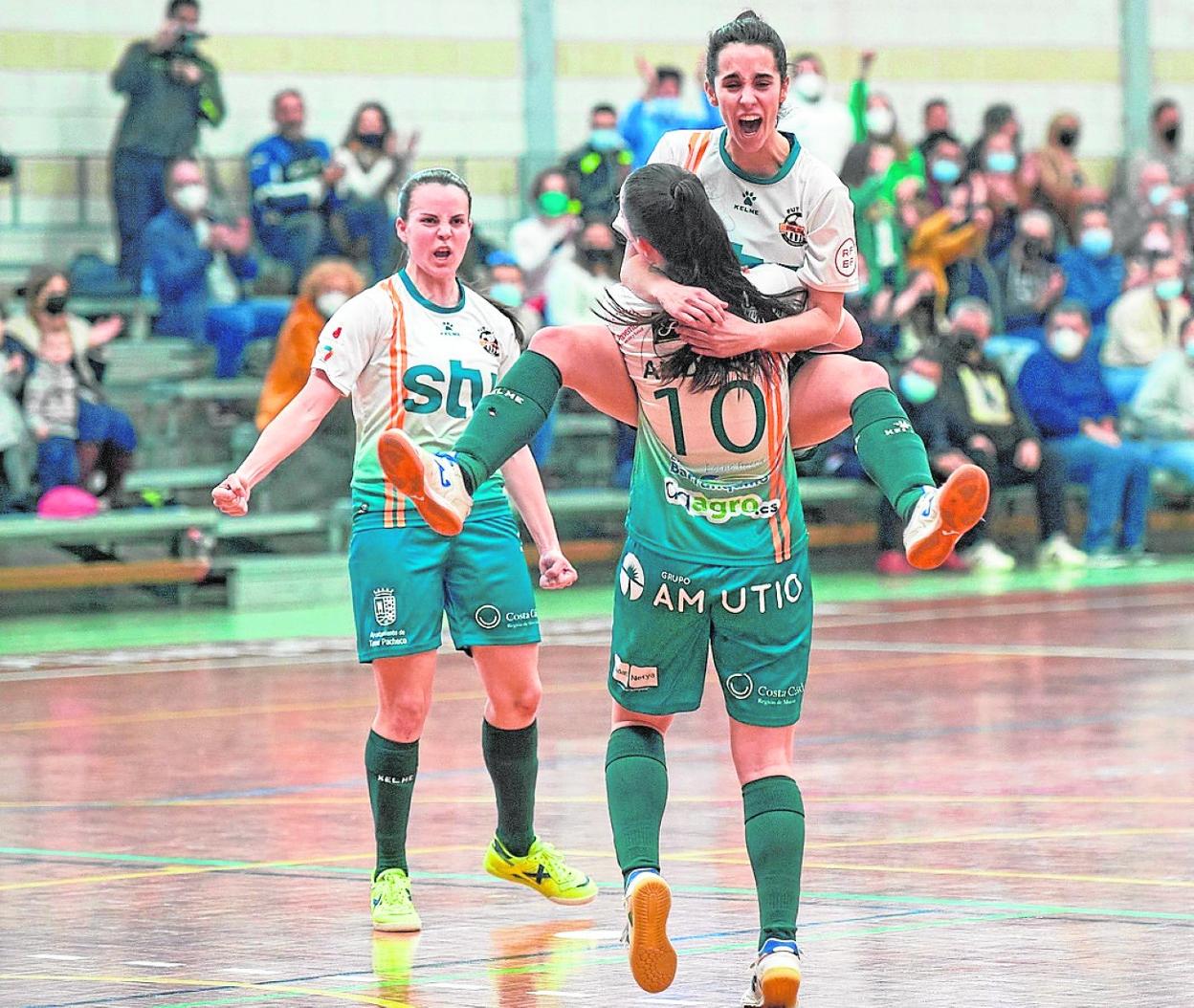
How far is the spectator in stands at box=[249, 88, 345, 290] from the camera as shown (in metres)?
20.2

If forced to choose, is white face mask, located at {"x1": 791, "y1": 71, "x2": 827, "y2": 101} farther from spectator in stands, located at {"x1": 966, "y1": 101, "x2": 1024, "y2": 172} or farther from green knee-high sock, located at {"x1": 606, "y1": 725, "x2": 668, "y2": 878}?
green knee-high sock, located at {"x1": 606, "y1": 725, "x2": 668, "y2": 878}

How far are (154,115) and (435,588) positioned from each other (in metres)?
13.2

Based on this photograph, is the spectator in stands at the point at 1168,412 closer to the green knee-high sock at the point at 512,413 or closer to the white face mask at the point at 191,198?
the white face mask at the point at 191,198

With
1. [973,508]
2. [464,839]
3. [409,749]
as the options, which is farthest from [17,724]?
[973,508]

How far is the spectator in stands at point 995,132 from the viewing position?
24.1 meters

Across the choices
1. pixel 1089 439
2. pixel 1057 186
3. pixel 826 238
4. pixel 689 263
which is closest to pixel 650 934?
pixel 689 263

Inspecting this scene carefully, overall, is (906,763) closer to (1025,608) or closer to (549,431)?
(1025,608)

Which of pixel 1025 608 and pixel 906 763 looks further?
pixel 1025 608

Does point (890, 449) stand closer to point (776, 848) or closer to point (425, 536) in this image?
point (776, 848)

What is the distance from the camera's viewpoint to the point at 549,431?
19.6 metres

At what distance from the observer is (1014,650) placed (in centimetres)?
1463

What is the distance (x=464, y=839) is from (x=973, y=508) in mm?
3537

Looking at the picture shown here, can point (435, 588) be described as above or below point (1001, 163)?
below

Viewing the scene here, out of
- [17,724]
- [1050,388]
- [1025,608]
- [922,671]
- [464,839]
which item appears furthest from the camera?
[1050,388]
